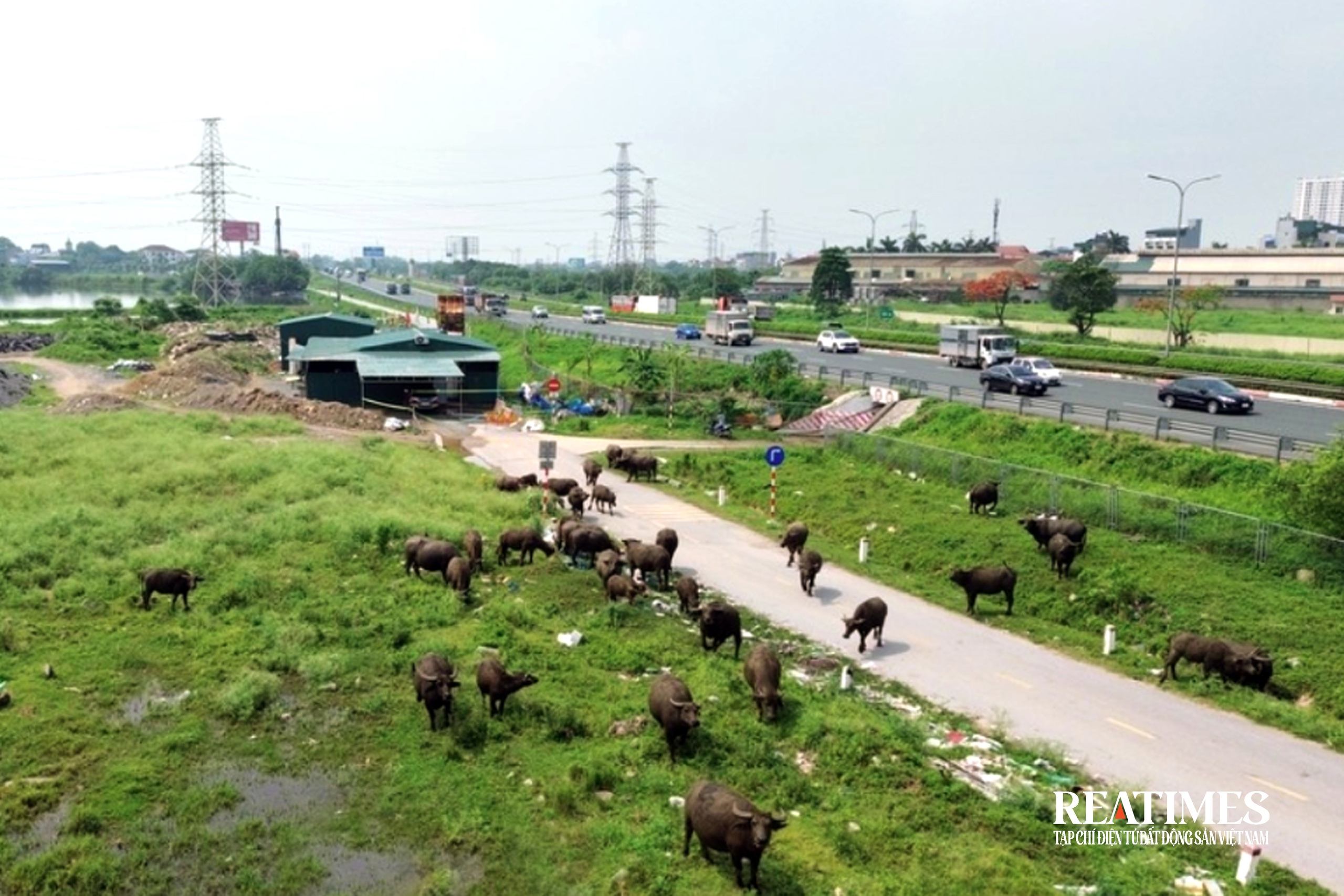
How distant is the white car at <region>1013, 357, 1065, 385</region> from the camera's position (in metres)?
43.3

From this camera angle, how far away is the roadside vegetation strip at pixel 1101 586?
17266 millimetres

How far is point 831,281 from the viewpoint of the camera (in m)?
104

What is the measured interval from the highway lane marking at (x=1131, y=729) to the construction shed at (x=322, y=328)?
5982 centimetres

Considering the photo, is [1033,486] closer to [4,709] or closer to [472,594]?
[472,594]

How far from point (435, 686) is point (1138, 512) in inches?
711

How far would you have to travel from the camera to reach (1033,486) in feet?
92.0

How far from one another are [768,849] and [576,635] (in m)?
7.38

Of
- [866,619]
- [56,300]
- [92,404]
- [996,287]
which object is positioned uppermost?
[996,287]

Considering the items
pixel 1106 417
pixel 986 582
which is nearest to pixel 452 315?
pixel 1106 417

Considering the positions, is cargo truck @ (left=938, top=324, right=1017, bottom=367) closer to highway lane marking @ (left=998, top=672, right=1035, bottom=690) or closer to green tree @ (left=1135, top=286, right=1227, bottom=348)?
green tree @ (left=1135, top=286, right=1227, bottom=348)

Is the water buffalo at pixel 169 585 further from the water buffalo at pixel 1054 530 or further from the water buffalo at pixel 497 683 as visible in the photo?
the water buffalo at pixel 1054 530

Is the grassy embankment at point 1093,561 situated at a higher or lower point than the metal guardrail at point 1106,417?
lower

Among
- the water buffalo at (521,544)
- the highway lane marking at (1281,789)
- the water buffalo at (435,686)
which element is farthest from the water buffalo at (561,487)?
the highway lane marking at (1281,789)

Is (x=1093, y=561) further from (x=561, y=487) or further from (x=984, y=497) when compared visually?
(x=561, y=487)
